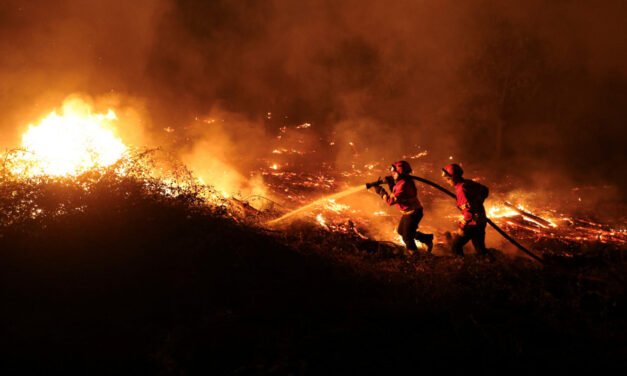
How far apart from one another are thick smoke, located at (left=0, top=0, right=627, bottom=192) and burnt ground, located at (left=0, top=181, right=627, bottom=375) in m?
10.5

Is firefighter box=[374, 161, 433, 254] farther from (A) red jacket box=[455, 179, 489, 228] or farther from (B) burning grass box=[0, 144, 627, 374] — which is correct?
(B) burning grass box=[0, 144, 627, 374]

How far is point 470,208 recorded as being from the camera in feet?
20.8

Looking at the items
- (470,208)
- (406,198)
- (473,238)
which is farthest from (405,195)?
(473,238)

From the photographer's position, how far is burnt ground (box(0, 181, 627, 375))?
3.53m

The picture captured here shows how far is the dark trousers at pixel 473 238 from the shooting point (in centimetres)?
648

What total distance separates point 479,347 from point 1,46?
68.6ft

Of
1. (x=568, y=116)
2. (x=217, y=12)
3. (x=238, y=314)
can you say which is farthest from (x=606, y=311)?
(x=217, y=12)

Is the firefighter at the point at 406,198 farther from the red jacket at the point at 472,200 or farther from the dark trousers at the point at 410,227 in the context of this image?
the red jacket at the point at 472,200

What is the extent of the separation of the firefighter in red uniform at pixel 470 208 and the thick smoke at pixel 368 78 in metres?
9.94

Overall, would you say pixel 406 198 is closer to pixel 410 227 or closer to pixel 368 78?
pixel 410 227

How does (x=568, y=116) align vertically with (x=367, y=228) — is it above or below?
above

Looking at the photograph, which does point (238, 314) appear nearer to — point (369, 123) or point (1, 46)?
point (369, 123)

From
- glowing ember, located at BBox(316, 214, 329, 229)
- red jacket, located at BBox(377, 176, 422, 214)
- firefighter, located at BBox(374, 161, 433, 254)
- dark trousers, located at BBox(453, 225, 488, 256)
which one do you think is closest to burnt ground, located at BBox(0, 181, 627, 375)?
dark trousers, located at BBox(453, 225, 488, 256)

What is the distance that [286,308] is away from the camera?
419 cm
